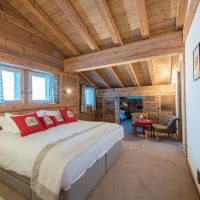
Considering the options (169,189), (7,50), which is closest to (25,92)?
(7,50)

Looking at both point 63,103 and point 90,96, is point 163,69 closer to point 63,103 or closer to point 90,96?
point 90,96

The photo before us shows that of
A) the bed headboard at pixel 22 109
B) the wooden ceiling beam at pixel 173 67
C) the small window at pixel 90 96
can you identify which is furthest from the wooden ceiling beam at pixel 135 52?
the small window at pixel 90 96

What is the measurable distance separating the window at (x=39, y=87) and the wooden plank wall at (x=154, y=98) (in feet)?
11.4

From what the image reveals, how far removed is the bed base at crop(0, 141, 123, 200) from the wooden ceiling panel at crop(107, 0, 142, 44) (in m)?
3.09

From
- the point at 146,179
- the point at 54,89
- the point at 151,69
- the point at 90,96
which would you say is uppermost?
the point at 151,69

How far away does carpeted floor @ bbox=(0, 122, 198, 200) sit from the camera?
72.3 inches

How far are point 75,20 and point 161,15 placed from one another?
6.41 feet

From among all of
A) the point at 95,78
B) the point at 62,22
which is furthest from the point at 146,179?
the point at 95,78

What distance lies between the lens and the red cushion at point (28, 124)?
7.56 feet

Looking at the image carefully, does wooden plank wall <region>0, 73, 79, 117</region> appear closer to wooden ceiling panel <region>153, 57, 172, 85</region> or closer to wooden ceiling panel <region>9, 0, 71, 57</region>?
wooden ceiling panel <region>9, 0, 71, 57</region>

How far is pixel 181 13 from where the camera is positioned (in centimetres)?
264

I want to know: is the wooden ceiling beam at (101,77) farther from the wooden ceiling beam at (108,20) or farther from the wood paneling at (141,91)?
the wooden ceiling beam at (108,20)

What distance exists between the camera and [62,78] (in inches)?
183

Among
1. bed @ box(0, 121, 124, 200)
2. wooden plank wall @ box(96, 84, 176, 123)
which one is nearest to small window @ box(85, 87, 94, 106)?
wooden plank wall @ box(96, 84, 176, 123)
